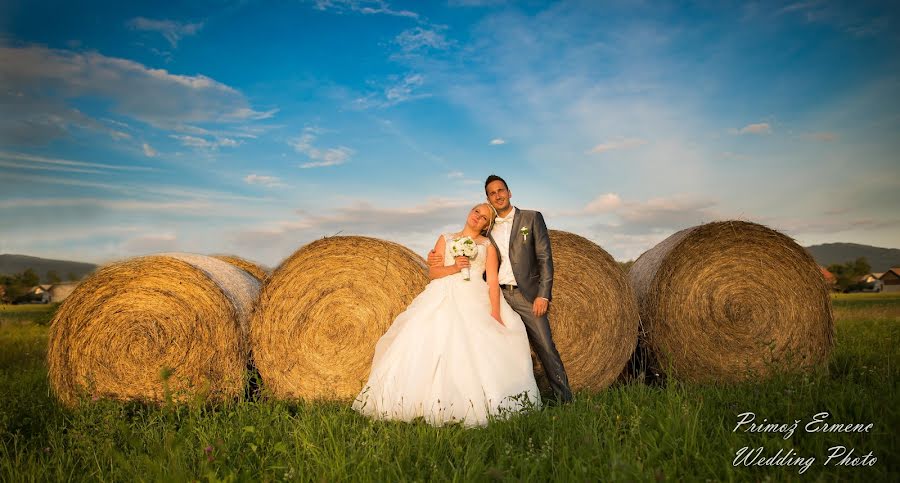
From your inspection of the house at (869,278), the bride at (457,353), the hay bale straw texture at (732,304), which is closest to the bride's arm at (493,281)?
the bride at (457,353)

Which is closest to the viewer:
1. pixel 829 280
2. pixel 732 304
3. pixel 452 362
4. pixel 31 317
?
pixel 452 362

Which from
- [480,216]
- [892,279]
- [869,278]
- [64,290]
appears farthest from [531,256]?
[892,279]

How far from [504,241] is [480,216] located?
1.92ft

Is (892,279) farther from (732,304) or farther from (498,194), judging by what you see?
(498,194)

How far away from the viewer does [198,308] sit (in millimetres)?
6367

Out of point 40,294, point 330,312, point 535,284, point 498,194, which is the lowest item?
point 40,294

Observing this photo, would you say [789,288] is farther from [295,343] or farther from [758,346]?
[295,343]

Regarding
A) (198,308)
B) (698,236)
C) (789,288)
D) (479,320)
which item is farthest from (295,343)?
(789,288)

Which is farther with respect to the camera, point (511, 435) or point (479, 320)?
point (479, 320)

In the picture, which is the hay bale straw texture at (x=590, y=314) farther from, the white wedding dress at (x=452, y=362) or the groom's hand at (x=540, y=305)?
the white wedding dress at (x=452, y=362)

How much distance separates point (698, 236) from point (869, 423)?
3.26 metres

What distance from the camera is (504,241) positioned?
6.10 metres

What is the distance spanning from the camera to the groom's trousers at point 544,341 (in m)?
5.91

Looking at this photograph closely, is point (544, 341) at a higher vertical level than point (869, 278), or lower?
lower
